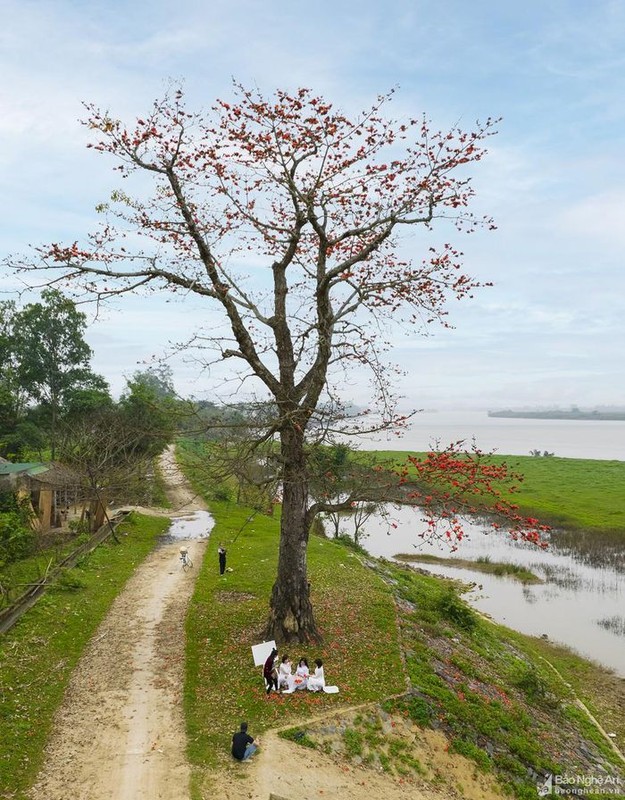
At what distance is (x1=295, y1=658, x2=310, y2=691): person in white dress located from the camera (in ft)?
A: 42.8

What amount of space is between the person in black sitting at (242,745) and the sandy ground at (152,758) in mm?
136

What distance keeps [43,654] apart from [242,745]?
699 cm

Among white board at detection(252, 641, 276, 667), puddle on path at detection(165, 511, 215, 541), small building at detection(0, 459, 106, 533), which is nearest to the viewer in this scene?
white board at detection(252, 641, 276, 667)

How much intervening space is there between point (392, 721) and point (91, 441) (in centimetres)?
2503

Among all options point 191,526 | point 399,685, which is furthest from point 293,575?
point 191,526

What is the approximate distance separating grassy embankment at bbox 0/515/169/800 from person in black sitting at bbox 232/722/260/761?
11.7 feet

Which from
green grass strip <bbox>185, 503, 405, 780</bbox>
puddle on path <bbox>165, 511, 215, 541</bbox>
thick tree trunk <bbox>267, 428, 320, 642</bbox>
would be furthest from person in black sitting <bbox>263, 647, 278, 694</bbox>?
puddle on path <bbox>165, 511, 215, 541</bbox>

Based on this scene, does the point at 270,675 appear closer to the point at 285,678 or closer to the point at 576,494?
the point at 285,678

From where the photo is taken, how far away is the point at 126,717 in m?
11.9

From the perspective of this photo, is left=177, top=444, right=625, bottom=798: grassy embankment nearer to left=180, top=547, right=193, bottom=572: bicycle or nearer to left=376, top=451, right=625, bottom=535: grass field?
left=180, top=547, right=193, bottom=572: bicycle

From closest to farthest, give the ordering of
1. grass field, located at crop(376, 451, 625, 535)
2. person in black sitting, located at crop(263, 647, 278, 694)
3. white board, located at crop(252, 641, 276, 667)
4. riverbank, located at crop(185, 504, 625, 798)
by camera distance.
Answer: riverbank, located at crop(185, 504, 625, 798) < person in black sitting, located at crop(263, 647, 278, 694) < white board, located at crop(252, 641, 276, 667) < grass field, located at crop(376, 451, 625, 535)

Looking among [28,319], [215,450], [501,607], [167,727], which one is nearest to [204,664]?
[167,727]

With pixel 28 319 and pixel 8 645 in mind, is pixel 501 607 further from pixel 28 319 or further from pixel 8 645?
pixel 28 319

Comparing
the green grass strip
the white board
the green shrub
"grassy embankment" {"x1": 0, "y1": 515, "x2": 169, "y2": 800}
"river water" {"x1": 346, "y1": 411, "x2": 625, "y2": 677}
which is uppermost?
the white board
